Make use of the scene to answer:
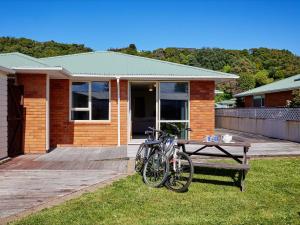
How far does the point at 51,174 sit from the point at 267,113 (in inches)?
547

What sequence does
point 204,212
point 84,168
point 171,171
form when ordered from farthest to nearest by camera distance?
point 84,168 → point 171,171 → point 204,212

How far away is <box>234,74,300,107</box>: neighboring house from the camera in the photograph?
75.7 ft

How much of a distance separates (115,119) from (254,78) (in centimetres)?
3515

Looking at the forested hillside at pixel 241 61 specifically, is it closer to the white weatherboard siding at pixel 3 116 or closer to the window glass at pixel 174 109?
the window glass at pixel 174 109

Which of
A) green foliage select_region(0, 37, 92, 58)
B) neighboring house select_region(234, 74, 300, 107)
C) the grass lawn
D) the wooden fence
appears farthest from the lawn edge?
green foliage select_region(0, 37, 92, 58)

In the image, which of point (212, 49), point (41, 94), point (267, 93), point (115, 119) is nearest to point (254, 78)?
point (212, 49)

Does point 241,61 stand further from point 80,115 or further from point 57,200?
point 57,200

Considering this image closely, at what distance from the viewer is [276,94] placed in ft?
82.9

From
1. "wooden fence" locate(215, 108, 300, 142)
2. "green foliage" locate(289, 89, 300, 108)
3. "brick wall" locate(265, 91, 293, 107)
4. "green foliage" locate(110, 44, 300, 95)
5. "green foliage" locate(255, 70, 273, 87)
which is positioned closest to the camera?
"wooden fence" locate(215, 108, 300, 142)

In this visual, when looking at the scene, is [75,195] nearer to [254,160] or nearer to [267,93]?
[254,160]

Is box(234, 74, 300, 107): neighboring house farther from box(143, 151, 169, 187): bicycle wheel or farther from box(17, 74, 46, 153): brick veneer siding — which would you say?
box(143, 151, 169, 187): bicycle wheel

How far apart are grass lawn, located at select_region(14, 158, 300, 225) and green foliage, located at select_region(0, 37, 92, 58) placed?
21475mm

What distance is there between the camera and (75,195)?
654 centimetres

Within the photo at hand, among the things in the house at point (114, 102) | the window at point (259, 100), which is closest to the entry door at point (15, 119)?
the house at point (114, 102)
